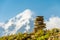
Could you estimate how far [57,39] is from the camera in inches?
1537

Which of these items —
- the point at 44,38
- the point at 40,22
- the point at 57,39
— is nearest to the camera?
the point at 57,39

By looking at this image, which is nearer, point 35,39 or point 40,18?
point 35,39

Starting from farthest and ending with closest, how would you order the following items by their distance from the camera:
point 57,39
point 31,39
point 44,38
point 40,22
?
point 40,22
point 31,39
point 44,38
point 57,39

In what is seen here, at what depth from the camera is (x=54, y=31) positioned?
4703cm

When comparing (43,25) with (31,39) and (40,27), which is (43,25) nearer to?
(40,27)

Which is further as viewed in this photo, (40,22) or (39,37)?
(40,22)

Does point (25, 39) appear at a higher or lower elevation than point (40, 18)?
lower

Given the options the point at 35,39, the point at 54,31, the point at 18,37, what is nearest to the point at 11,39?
the point at 18,37

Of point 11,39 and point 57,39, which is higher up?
point 11,39

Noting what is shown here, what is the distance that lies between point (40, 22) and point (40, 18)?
3.09ft

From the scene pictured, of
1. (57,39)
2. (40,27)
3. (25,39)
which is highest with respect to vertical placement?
(40,27)

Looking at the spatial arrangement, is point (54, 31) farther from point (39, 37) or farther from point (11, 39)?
point (11, 39)

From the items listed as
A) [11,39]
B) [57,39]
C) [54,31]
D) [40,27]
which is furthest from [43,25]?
[57,39]

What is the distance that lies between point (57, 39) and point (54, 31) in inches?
317
